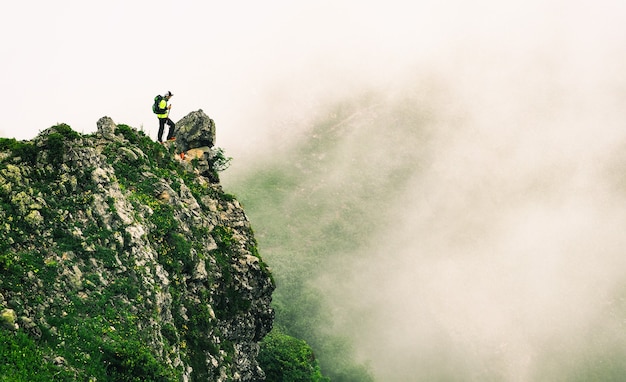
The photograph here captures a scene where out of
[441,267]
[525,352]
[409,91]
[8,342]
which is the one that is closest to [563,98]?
[409,91]

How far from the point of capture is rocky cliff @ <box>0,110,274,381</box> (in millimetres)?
21734

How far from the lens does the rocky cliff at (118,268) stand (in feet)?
71.3

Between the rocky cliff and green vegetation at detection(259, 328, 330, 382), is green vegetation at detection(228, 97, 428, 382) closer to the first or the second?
green vegetation at detection(259, 328, 330, 382)

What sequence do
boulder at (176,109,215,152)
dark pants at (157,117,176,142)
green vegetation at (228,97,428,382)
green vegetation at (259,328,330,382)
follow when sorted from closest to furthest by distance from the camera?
dark pants at (157,117,176,142)
boulder at (176,109,215,152)
green vegetation at (259,328,330,382)
green vegetation at (228,97,428,382)

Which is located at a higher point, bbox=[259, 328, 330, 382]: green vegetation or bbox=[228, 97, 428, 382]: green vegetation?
Result: bbox=[228, 97, 428, 382]: green vegetation

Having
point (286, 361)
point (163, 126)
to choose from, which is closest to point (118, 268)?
point (163, 126)

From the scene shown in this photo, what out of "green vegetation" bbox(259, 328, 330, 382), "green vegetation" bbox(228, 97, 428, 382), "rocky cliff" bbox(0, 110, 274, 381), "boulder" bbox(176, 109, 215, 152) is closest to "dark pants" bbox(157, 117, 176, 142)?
"boulder" bbox(176, 109, 215, 152)

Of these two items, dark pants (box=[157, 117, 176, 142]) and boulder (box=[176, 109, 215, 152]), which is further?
boulder (box=[176, 109, 215, 152])

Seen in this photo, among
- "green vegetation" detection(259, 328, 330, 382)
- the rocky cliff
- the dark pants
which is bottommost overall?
the rocky cliff

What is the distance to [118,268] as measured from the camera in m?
25.8

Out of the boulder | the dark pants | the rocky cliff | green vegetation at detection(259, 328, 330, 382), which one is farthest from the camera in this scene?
green vegetation at detection(259, 328, 330, 382)

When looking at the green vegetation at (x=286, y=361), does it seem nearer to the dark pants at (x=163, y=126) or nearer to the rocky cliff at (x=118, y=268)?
the rocky cliff at (x=118, y=268)

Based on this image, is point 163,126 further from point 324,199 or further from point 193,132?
point 324,199

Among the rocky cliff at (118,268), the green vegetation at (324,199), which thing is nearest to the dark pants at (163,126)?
the rocky cliff at (118,268)
